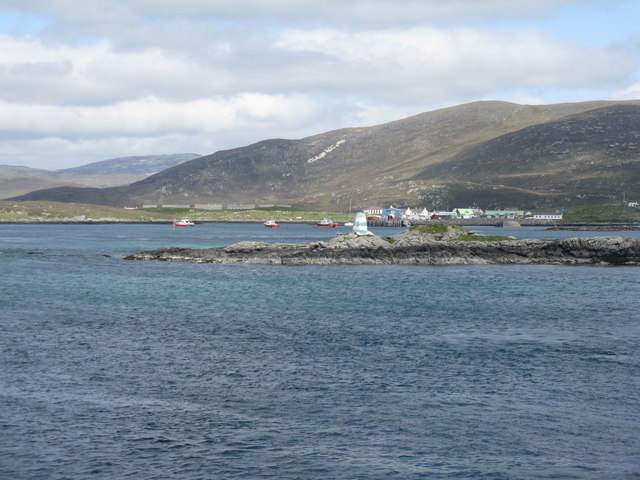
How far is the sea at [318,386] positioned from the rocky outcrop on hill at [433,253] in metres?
32.8

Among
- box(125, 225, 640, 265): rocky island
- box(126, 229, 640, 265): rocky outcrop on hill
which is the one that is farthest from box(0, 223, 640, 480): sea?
box(126, 229, 640, 265): rocky outcrop on hill

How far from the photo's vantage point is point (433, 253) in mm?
102375

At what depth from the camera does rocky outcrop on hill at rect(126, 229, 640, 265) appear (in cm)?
10031

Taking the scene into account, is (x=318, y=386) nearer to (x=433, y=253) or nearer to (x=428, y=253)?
(x=428, y=253)

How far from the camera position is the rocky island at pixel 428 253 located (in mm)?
100312

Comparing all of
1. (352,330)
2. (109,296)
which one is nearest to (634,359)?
(352,330)

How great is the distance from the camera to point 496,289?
72875 millimetres

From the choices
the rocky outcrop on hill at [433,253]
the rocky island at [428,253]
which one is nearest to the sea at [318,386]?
the rocky island at [428,253]

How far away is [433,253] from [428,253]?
28.7 inches

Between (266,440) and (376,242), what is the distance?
79710 mm

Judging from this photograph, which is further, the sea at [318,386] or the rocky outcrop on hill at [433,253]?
the rocky outcrop on hill at [433,253]

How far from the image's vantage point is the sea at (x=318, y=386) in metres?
25.0

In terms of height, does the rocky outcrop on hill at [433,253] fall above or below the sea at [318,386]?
above

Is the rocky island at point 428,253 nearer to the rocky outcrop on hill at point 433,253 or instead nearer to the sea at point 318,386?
the rocky outcrop on hill at point 433,253
